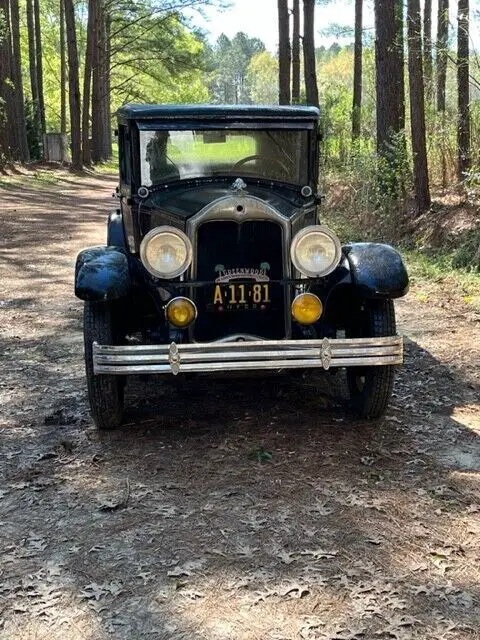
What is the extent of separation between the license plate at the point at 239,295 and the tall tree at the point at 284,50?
1643cm

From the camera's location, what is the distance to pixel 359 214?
13.2m

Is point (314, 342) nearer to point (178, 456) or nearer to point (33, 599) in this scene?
point (178, 456)

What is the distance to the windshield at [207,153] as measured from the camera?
16.4ft

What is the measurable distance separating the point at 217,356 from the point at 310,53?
17.1 metres

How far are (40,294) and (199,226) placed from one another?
455cm

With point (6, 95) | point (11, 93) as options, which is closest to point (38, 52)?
point (11, 93)

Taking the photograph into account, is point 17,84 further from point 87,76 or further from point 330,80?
point 330,80

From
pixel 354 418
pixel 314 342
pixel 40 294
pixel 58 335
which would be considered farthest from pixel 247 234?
pixel 40 294

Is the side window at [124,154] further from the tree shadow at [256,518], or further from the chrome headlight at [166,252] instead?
the tree shadow at [256,518]

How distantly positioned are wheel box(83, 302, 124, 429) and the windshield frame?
3.76 feet

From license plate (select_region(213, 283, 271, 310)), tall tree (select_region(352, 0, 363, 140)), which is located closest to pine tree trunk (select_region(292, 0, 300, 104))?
tall tree (select_region(352, 0, 363, 140))

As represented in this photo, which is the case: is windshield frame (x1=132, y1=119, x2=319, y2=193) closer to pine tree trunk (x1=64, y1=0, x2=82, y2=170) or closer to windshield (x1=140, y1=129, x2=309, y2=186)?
windshield (x1=140, y1=129, x2=309, y2=186)

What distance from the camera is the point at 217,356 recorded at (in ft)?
13.0

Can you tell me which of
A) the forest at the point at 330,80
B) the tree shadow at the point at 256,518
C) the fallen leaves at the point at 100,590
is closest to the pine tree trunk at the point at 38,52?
the forest at the point at 330,80
